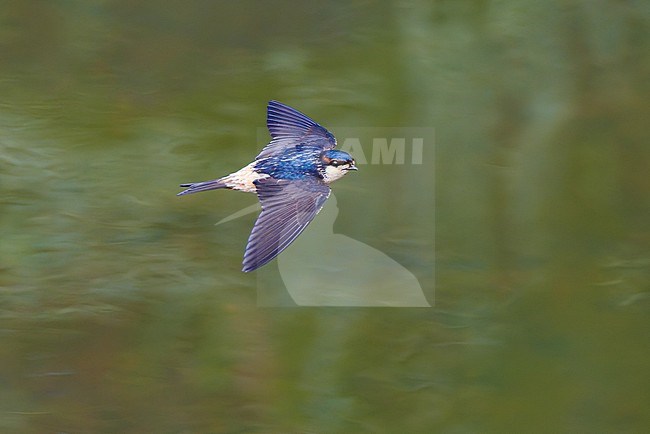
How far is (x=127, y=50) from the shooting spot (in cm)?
336

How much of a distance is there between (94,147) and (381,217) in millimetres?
832

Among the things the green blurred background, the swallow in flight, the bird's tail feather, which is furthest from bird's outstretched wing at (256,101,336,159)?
the green blurred background

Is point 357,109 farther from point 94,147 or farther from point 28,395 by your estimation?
point 28,395

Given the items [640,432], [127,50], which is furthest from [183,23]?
[640,432]

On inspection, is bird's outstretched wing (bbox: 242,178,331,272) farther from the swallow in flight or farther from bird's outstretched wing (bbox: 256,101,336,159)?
bird's outstretched wing (bbox: 256,101,336,159)

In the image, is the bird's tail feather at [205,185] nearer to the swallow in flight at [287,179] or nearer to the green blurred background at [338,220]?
the swallow in flight at [287,179]

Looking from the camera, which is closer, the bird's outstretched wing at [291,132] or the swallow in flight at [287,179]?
the swallow in flight at [287,179]

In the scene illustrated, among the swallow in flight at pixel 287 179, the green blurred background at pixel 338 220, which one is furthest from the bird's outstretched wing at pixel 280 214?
the green blurred background at pixel 338 220

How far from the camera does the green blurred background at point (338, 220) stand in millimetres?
2922

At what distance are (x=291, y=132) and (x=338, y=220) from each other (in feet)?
1.53

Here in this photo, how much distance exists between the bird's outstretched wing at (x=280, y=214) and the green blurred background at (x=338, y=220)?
545 mm

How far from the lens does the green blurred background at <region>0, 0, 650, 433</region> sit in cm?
292

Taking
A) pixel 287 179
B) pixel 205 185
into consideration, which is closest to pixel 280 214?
pixel 287 179

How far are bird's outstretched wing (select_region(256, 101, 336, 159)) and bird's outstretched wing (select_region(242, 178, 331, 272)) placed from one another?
0.46 ft
